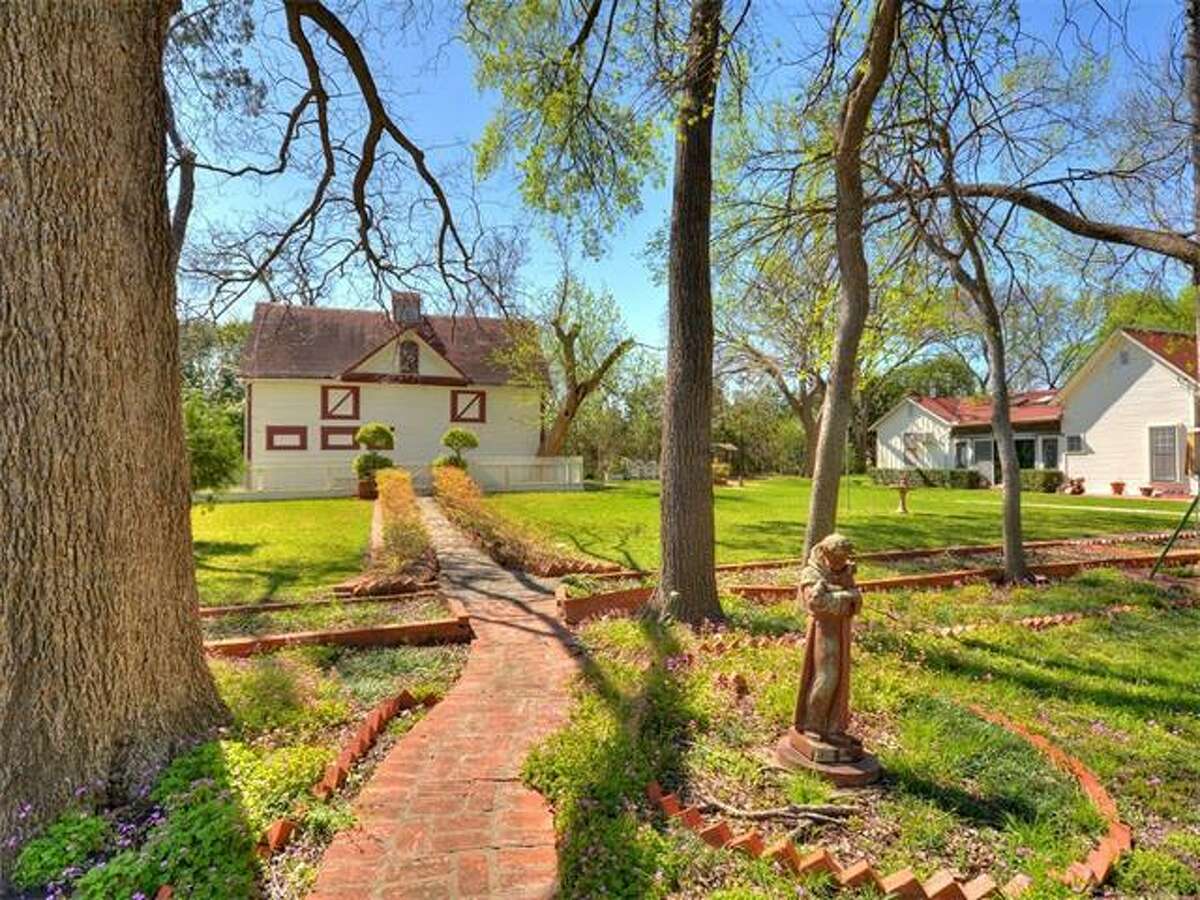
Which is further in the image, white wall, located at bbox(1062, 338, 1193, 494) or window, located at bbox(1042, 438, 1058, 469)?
window, located at bbox(1042, 438, 1058, 469)

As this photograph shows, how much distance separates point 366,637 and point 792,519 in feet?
36.7

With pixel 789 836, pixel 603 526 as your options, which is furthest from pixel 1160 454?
pixel 789 836

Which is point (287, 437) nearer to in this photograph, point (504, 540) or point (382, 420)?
point (382, 420)

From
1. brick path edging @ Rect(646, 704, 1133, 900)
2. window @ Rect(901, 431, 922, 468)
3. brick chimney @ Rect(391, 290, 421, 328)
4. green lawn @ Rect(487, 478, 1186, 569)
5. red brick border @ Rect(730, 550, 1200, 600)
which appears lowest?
brick path edging @ Rect(646, 704, 1133, 900)

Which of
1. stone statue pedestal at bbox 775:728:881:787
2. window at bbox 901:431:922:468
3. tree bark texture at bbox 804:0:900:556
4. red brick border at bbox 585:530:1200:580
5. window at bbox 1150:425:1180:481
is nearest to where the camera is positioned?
stone statue pedestal at bbox 775:728:881:787

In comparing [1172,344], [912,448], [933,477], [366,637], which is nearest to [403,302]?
[366,637]

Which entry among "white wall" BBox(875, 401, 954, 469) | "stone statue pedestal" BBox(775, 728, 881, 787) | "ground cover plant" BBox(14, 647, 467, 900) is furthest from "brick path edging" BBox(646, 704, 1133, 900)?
"white wall" BBox(875, 401, 954, 469)

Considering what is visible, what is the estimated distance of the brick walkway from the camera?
8.36 feet

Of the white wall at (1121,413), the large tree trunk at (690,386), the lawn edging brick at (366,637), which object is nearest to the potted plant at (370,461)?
the lawn edging brick at (366,637)

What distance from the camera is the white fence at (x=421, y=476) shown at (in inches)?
848

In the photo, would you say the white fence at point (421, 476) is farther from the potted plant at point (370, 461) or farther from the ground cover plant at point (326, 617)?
the ground cover plant at point (326, 617)

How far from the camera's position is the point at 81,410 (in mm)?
2963

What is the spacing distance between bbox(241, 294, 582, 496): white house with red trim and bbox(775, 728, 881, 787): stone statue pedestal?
1996 centimetres

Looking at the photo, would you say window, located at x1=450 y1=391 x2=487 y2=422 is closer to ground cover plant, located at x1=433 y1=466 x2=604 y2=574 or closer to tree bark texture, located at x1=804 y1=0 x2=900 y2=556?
ground cover plant, located at x1=433 y1=466 x2=604 y2=574
